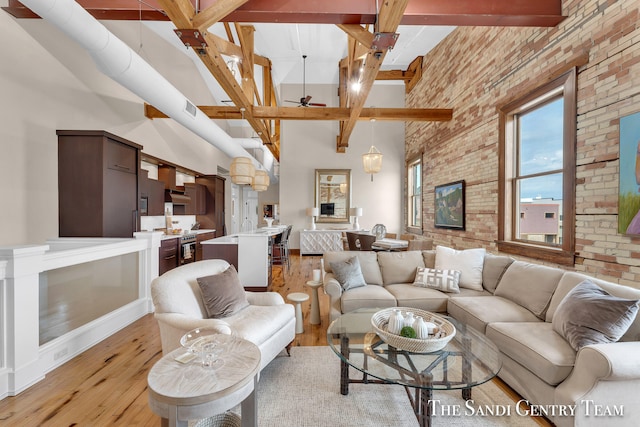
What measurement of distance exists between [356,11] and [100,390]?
4.06 meters

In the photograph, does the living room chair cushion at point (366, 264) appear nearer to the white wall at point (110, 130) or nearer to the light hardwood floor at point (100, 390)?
the light hardwood floor at point (100, 390)

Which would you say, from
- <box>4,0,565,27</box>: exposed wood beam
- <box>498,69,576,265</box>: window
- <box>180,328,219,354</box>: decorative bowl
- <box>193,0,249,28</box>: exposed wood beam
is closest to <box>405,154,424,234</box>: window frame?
<box>498,69,576,265</box>: window

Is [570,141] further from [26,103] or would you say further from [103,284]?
[26,103]

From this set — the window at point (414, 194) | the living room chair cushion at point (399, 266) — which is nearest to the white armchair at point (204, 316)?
the living room chair cushion at point (399, 266)

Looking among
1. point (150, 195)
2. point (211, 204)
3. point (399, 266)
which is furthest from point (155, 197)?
point (399, 266)

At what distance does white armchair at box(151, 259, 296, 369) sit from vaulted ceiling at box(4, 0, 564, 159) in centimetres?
233

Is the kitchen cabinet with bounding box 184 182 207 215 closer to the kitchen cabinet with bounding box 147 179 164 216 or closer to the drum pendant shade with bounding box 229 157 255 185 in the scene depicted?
the kitchen cabinet with bounding box 147 179 164 216

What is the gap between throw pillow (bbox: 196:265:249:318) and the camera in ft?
7.16

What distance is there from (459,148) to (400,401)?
14.4 feet

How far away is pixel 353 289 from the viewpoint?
296 centimetres

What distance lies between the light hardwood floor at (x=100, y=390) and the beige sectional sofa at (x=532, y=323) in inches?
15.5

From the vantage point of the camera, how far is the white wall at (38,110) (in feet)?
9.36

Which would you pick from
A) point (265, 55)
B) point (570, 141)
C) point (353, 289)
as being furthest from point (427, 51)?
point (353, 289)

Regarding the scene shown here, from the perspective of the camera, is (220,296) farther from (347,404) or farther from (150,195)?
(150,195)
